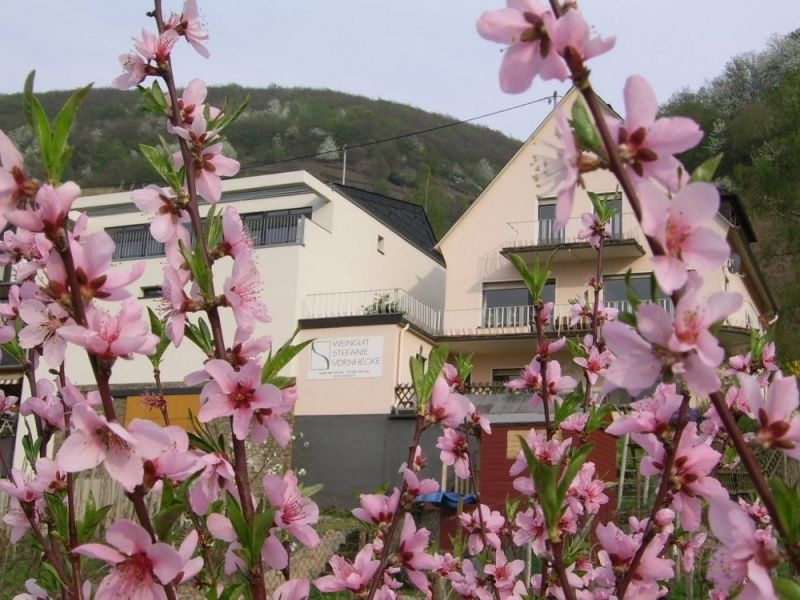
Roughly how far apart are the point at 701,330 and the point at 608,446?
28.3ft

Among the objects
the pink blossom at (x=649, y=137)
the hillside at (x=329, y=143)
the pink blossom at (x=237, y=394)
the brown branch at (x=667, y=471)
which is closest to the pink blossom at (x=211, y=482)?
the pink blossom at (x=237, y=394)

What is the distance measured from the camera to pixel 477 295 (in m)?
20.9

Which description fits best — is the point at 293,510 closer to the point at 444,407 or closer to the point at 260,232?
the point at 444,407

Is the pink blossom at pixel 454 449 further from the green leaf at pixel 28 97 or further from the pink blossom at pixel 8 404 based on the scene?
the green leaf at pixel 28 97

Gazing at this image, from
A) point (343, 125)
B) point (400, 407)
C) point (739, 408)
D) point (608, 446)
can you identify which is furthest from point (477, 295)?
point (343, 125)

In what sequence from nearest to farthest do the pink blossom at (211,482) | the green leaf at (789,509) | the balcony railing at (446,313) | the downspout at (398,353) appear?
the green leaf at (789,509) → the pink blossom at (211,482) → the downspout at (398,353) → the balcony railing at (446,313)

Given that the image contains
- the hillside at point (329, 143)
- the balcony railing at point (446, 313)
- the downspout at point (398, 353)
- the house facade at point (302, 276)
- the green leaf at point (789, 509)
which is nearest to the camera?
the green leaf at point (789, 509)

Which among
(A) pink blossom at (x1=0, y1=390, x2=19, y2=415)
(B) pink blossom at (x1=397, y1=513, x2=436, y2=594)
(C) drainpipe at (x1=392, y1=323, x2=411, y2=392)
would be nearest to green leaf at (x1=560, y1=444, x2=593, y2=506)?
(B) pink blossom at (x1=397, y1=513, x2=436, y2=594)

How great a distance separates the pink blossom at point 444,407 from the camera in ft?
5.93

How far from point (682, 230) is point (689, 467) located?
62cm

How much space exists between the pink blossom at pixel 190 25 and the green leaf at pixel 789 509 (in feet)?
5.82

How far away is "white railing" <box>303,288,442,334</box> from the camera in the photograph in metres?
19.6

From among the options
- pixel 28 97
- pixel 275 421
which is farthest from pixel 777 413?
pixel 28 97

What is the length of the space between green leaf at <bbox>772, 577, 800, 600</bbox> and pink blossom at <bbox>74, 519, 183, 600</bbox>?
0.84m
